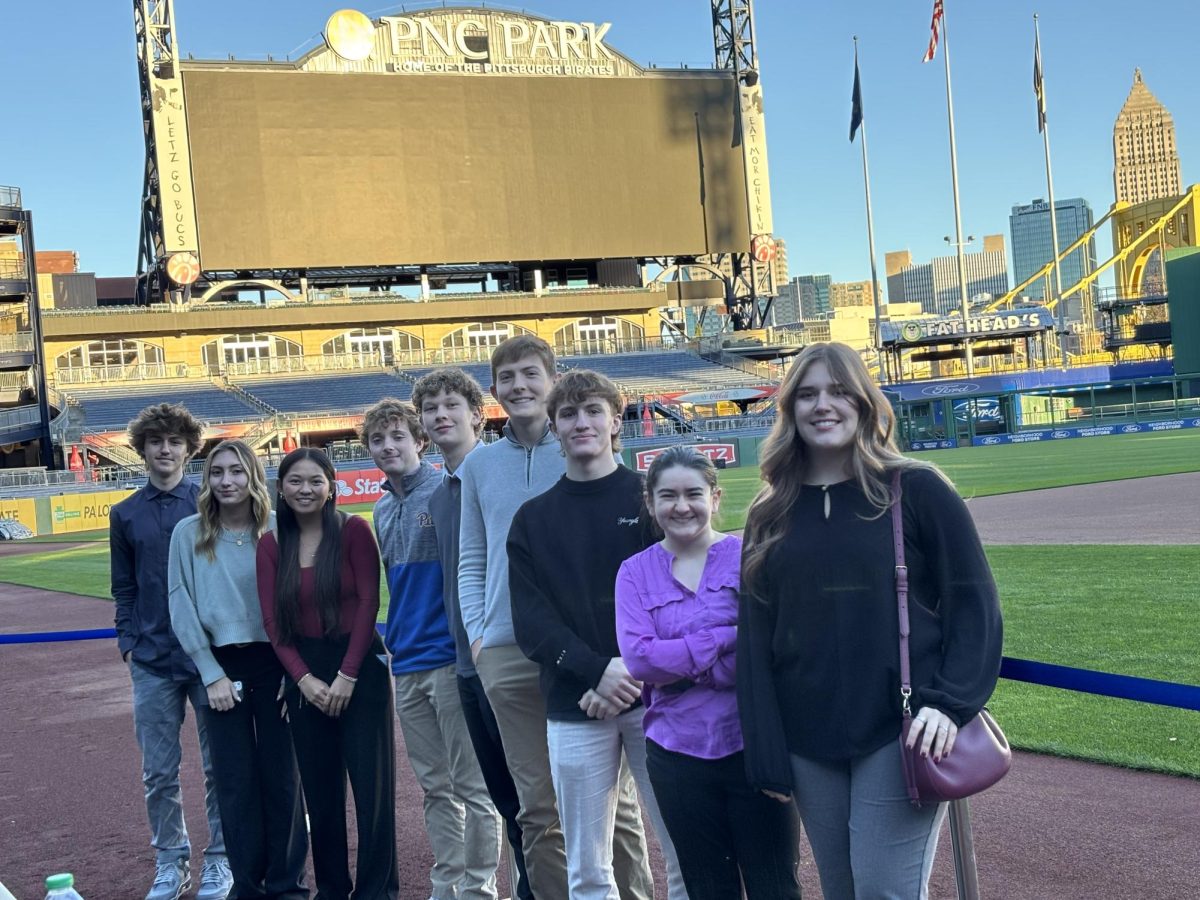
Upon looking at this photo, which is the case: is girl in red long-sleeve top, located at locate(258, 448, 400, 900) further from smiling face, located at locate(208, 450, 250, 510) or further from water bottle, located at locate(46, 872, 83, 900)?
water bottle, located at locate(46, 872, 83, 900)

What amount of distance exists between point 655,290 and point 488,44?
15727mm

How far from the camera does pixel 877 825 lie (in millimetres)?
3092

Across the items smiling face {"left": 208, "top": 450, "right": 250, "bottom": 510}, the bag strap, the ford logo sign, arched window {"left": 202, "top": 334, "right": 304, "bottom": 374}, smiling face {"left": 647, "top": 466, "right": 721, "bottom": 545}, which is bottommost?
the bag strap

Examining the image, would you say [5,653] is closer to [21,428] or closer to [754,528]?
[754,528]

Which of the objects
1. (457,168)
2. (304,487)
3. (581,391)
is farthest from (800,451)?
(457,168)

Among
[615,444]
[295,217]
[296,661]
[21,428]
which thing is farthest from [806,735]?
[295,217]

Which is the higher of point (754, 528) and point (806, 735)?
point (754, 528)

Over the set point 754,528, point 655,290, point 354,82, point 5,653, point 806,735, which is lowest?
point 5,653

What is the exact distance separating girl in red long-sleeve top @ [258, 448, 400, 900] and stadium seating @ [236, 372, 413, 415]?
1945 inches

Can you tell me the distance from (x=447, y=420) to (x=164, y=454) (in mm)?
1524

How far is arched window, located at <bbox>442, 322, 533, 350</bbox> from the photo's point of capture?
218 feet

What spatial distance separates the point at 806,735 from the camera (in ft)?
10.4

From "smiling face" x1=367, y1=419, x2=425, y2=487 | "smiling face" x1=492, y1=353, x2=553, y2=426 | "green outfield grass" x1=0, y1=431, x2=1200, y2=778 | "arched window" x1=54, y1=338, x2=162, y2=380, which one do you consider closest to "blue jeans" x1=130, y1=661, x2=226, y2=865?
"smiling face" x1=367, y1=419, x2=425, y2=487

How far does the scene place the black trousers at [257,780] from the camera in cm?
508
